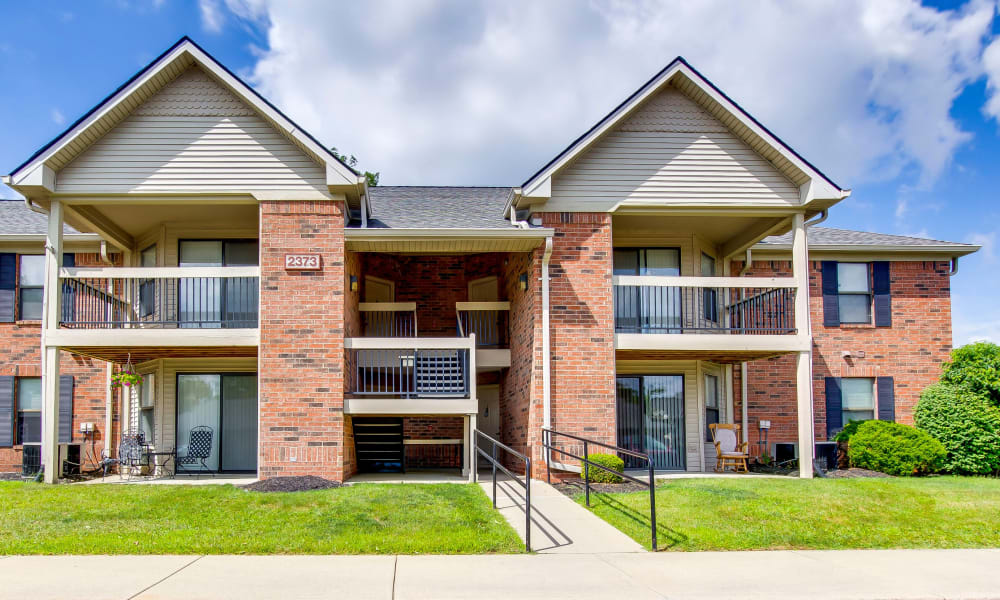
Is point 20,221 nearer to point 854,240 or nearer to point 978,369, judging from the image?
point 854,240

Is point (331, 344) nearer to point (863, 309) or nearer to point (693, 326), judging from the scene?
point (693, 326)

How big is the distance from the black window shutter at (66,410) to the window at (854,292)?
1585 cm

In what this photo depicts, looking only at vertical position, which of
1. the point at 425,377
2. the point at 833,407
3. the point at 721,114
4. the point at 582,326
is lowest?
the point at 833,407

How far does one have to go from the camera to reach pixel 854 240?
1712 cm

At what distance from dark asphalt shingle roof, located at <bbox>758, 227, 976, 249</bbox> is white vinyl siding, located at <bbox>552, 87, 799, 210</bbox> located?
9.57 ft

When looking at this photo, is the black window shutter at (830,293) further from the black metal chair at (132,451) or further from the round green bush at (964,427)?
the black metal chair at (132,451)

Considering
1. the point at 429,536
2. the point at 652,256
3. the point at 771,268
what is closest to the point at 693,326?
the point at 652,256

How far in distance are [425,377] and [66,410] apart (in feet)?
24.7

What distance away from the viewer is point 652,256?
1564 cm

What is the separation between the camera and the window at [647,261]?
1553 cm

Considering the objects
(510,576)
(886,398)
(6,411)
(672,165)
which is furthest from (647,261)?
(6,411)

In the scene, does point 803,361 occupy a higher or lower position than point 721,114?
lower

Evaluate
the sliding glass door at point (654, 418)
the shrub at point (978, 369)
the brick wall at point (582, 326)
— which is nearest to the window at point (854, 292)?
the shrub at point (978, 369)

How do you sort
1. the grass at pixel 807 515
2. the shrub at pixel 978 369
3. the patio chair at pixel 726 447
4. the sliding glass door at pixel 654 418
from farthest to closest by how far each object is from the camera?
the sliding glass door at pixel 654 418, the patio chair at pixel 726 447, the shrub at pixel 978 369, the grass at pixel 807 515
